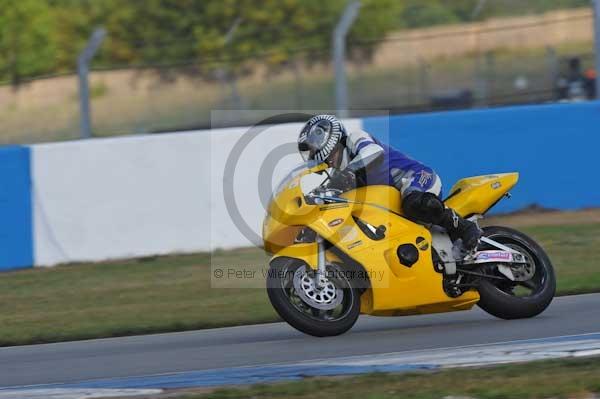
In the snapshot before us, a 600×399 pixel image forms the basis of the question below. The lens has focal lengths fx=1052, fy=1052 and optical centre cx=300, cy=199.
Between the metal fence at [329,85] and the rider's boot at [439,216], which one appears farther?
the metal fence at [329,85]

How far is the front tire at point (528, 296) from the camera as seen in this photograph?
7.46 meters

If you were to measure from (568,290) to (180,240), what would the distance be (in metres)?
4.74

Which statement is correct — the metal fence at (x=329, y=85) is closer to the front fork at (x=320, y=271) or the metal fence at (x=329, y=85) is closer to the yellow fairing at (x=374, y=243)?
the yellow fairing at (x=374, y=243)

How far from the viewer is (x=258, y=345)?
724cm

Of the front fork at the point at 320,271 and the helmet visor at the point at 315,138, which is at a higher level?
the helmet visor at the point at 315,138

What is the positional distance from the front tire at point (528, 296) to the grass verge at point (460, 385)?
1362mm

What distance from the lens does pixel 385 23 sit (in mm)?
26188

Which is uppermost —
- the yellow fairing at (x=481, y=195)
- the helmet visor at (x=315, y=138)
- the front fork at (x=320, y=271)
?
the helmet visor at (x=315, y=138)

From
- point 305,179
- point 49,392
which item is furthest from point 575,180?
point 49,392

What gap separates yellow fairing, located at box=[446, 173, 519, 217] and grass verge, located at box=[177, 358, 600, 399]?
1724 millimetres

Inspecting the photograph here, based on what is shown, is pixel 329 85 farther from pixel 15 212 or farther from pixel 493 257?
pixel 493 257

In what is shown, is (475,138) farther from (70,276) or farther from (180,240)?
(70,276)

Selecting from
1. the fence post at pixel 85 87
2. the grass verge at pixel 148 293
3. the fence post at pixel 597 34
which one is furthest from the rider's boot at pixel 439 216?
the fence post at pixel 85 87

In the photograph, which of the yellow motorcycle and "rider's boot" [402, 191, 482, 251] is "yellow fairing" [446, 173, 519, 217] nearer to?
the yellow motorcycle
